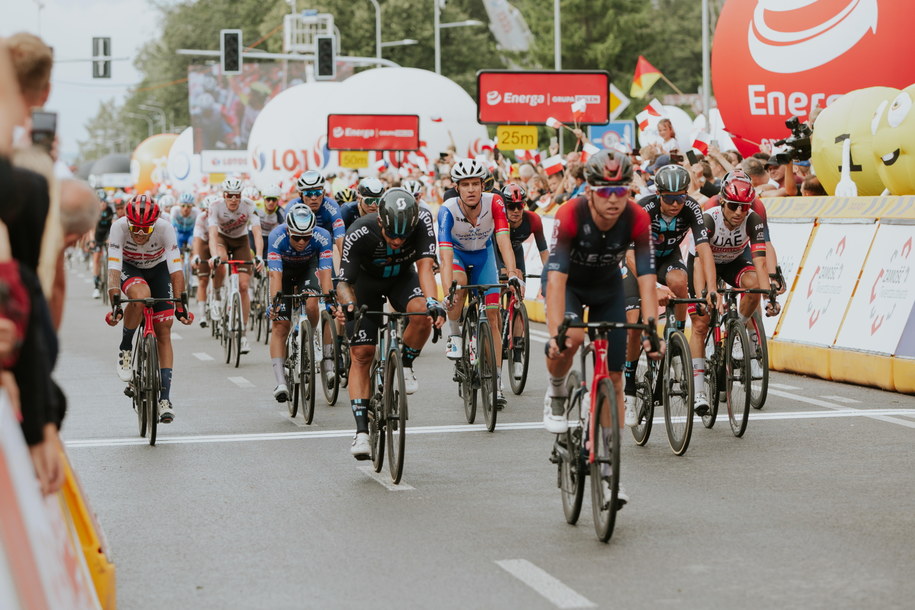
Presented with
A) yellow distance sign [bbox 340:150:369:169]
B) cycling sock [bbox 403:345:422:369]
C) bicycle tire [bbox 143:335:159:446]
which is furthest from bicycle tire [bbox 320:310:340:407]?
yellow distance sign [bbox 340:150:369:169]

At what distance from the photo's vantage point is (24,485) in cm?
376

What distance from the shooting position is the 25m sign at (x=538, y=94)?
96.0ft

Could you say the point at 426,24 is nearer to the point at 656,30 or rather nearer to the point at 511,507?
the point at 656,30

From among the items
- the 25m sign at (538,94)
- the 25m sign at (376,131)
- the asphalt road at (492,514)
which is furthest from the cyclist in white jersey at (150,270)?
the 25m sign at (376,131)

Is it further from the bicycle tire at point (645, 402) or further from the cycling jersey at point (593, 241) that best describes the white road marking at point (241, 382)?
the cycling jersey at point (593, 241)

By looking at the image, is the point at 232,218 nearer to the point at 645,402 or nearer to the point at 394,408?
the point at 645,402

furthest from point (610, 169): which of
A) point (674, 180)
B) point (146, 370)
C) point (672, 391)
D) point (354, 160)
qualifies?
point (354, 160)

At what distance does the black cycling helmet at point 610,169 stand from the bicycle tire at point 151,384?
448 centimetres

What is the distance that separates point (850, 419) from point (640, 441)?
1968 mm

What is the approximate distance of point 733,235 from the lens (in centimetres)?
1186

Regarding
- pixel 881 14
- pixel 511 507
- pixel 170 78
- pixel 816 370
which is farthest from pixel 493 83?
pixel 170 78

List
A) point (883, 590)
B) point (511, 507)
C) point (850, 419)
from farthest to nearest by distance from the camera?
point (850, 419), point (511, 507), point (883, 590)

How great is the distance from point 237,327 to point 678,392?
8.21m

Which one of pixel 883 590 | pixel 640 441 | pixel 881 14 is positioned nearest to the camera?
pixel 883 590
